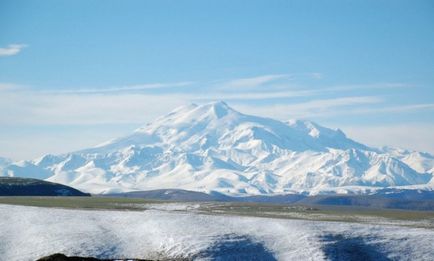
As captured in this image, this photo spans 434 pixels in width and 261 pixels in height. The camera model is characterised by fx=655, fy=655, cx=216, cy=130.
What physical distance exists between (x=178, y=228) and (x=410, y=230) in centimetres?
2924

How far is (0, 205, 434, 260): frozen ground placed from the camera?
233 ft

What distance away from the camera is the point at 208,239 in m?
75.1

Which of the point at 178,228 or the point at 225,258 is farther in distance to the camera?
the point at 178,228

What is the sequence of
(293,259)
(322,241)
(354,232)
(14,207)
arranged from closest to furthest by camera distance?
(293,259) → (322,241) → (354,232) → (14,207)

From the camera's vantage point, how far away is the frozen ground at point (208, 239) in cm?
7106

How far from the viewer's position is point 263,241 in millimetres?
75625

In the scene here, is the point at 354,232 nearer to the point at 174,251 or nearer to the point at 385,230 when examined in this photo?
the point at 385,230

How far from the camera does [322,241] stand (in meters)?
75.1

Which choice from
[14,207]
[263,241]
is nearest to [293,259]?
[263,241]

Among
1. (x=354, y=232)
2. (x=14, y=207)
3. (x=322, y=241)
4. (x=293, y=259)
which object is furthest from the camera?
(x=14, y=207)

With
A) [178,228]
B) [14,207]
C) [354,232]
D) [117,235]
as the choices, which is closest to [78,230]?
[117,235]

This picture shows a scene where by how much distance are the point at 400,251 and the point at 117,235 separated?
32811 millimetres

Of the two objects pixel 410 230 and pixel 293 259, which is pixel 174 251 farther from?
pixel 410 230

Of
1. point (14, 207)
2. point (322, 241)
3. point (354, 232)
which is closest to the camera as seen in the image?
point (322, 241)
